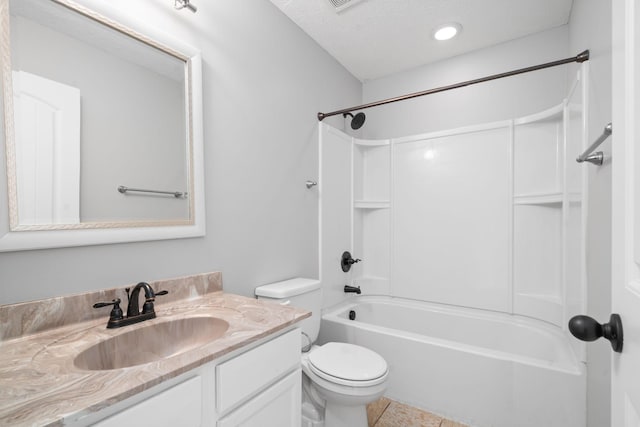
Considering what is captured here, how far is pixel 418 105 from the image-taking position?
8.57ft

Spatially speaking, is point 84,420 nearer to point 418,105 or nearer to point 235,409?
point 235,409

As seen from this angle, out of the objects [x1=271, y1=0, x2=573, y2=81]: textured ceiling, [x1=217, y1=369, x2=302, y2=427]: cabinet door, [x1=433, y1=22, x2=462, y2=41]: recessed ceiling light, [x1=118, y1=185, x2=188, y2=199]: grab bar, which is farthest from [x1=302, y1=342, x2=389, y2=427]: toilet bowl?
[x1=433, y1=22, x2=462, y2=41]: recessed ceiling light

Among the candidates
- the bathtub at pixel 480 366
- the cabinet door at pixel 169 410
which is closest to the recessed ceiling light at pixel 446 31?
the bathtub at pixel 480 366

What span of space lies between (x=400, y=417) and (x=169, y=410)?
1.59 metres

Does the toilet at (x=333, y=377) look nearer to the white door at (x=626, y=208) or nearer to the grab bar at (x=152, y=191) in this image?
the grab bar at (x=152, y=191)

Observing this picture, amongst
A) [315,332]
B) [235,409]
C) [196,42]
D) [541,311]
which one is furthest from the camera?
[541,311]

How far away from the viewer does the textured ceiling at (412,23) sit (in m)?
1.83

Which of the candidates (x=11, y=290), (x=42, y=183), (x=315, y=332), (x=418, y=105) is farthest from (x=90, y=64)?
(x=418, y=105)

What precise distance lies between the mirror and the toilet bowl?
94 centimetres

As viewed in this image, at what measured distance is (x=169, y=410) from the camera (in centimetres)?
69

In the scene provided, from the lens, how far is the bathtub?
1.48 metres

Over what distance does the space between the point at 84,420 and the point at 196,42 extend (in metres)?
1.45

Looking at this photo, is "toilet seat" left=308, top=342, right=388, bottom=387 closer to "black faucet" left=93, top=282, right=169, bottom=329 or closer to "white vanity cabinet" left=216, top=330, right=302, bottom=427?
"white vanity cabinet" left=216, top=330, right=302, bottom=427

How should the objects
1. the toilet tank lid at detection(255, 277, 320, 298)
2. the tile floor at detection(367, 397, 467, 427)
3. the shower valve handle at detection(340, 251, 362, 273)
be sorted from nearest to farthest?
the toilet tank lid at detection(255, 277, 320, 298) → the tile floor at detection(367, 397, 467, 427) → the shower valve handle at detection(340, 251, 362, 273)
